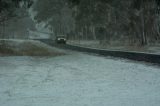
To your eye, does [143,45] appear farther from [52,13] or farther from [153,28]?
[52,13]

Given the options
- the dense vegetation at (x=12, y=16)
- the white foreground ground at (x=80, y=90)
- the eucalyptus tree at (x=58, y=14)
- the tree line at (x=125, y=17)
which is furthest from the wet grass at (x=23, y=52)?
the eucalyptus tree at (x=58, y=14)

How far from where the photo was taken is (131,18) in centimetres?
5978

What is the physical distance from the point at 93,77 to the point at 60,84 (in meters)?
3.28

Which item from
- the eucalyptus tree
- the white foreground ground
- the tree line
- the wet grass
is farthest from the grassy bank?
the eucalyptus tree

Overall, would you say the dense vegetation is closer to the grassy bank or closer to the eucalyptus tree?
the grassy bank

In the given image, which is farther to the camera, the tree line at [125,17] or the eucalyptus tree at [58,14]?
the eucalyptus tree at [58,14]

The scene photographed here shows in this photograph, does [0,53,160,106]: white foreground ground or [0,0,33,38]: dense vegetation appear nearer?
[0,53,160,106]: white foreground ground

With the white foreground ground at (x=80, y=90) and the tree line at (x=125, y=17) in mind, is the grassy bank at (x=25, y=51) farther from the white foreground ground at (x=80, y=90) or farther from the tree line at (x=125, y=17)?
the white foreground ground at (x=80, y=90)

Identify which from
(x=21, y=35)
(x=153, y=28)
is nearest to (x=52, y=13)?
(x=21, y=35)

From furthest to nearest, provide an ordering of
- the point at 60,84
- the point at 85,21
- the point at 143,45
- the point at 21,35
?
the point at 21,35
the point at 85,21
the point at 143,45
the point at 60,84

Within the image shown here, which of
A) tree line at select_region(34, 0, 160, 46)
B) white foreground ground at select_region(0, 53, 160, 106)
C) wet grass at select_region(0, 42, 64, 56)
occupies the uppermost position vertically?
tree line at select_region(34, 0, 160, 46)

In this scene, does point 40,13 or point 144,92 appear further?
point 40,13

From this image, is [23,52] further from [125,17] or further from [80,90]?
[80,90]

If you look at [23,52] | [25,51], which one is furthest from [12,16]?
[23,52]
